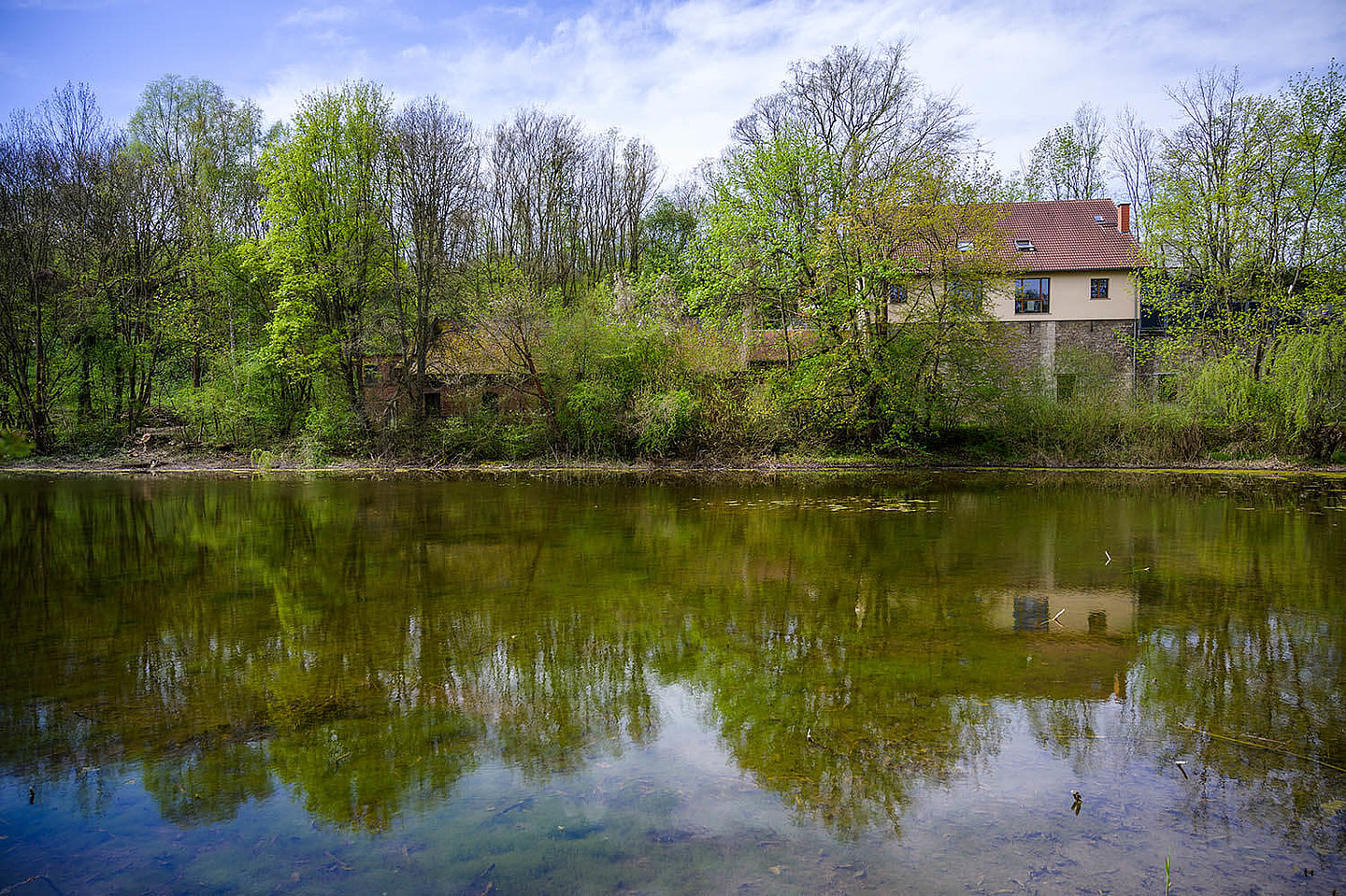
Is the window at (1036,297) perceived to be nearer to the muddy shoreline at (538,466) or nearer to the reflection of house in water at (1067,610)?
the muddy shoreline at (538,466)

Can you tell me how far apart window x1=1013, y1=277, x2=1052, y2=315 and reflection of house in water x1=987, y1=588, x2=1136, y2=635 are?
31851 mm

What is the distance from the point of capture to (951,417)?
2380 centimetres

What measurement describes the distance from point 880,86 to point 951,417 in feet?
45.0

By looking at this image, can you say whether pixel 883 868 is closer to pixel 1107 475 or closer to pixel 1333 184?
pixel 1107 475

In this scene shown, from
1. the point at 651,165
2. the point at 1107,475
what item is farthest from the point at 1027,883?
the point at 651,165

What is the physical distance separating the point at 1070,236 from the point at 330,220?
3211 cm

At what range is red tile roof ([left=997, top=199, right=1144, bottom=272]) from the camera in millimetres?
35500

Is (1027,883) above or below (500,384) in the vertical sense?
below

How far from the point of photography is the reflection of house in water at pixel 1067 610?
20.8 feet

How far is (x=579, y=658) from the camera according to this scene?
5.71 m

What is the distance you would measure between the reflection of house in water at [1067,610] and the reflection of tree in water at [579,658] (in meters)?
0.20

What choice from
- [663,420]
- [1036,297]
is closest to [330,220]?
[663,420]

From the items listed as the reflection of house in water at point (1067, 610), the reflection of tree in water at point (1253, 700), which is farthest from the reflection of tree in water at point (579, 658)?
the reflection of house in water at point (1067, 610)

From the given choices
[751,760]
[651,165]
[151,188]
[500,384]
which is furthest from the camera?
[651,165]
